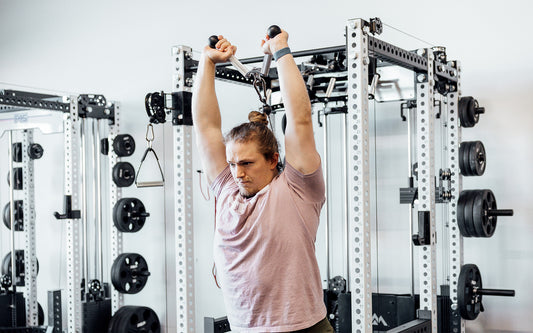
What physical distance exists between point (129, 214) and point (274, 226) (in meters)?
3.54

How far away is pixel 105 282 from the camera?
5.55m

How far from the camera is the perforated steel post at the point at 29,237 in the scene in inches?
219

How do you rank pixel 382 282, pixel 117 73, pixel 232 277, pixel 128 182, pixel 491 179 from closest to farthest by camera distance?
pixel 232 277 → pixel 491 179 → pixel 382 282 → pixel 128 182 → pixel 117 73

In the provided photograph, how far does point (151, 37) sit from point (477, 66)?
262 centimetres

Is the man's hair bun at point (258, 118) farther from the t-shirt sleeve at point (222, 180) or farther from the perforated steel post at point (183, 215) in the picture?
the perforated steel post at point (183, 215)

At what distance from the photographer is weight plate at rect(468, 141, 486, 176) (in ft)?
12.2

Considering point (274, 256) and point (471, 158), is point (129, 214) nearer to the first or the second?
point (471, 158)

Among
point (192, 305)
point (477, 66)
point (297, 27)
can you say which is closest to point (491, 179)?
point (477, 66)

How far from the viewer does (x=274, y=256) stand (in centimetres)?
173

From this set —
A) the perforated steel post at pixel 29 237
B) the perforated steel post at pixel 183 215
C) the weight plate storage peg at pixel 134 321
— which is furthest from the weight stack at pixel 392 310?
the perforated steel post at pixel 29 237

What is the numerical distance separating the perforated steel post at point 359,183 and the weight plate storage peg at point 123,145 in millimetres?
2752

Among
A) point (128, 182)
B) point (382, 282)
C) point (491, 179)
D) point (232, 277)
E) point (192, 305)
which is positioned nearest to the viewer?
point (232, 277)

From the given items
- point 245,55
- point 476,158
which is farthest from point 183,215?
point 245,55

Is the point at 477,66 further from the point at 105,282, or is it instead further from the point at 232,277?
the point at 105,282
